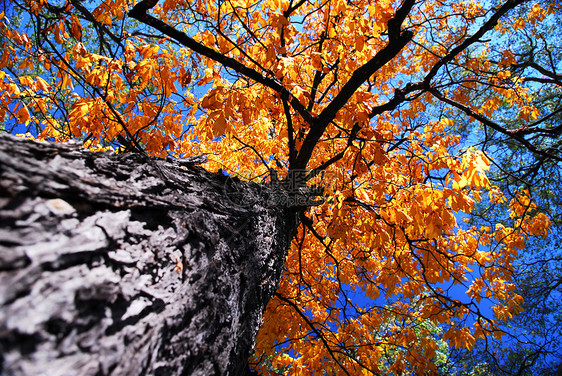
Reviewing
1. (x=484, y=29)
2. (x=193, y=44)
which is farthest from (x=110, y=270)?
(x=484, y=29)

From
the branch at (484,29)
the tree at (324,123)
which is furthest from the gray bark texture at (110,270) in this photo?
the branch at (484,29)

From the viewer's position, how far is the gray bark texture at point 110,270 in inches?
16.5

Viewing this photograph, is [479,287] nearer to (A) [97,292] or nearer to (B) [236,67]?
(B) [236,67]

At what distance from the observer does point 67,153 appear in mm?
684

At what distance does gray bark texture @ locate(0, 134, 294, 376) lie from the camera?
0.42 metres

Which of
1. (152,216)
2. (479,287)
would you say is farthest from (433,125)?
(152,216)

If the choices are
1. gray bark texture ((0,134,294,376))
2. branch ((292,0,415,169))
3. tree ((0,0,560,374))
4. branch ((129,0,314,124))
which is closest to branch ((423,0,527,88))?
tree ((0,0,560,374))

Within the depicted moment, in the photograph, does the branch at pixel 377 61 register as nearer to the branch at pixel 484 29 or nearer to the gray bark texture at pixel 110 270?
the branch at pixel 484 29

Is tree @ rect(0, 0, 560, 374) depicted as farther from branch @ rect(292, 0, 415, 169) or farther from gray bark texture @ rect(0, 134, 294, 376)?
gray bark texture @ rect(0, 134, 294, 376)

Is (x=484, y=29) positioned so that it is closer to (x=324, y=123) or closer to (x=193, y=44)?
(x=324, y=123)

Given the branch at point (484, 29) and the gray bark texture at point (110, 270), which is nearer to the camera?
the gray bark texture at point (110, 270)

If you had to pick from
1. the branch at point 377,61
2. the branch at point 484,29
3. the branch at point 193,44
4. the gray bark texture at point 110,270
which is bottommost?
the gray bark texture at point 110,270

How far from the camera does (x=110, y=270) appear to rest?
58 centimetres

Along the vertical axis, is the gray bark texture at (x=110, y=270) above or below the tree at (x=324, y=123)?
below
